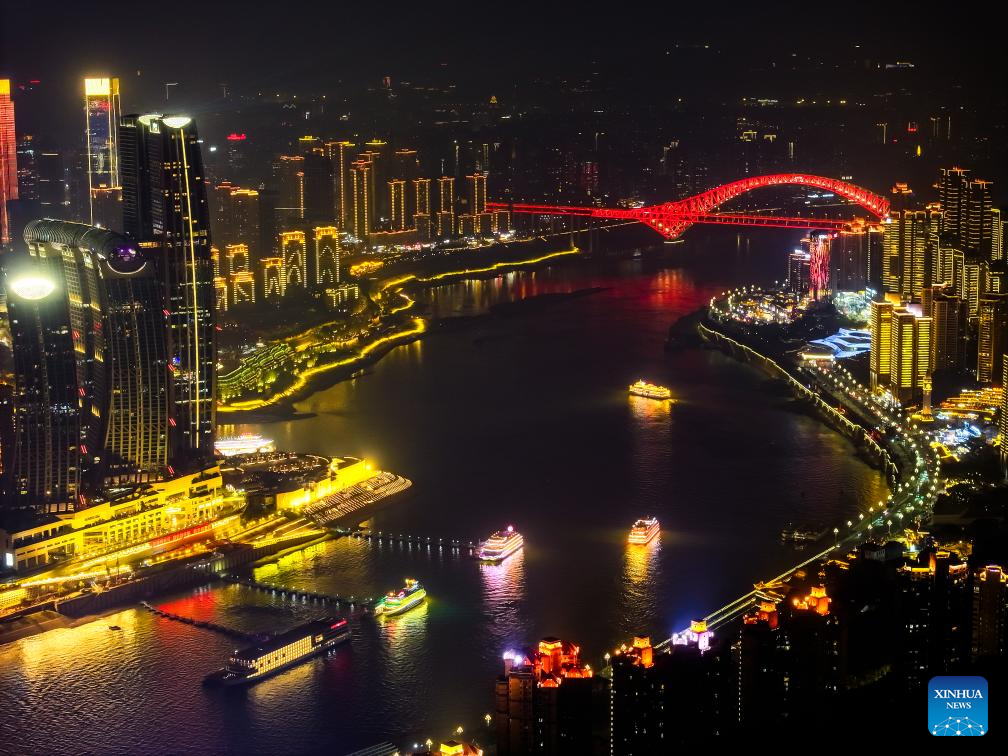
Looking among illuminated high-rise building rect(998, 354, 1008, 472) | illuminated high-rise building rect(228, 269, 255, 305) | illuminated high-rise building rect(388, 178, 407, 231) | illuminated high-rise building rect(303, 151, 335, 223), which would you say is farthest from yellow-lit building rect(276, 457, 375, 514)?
illuminated high-rise building rect(388, 178, 407, 231)

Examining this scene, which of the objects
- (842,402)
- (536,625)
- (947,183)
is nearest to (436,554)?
(536,625)

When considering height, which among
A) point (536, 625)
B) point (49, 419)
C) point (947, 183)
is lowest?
point (536, 625)

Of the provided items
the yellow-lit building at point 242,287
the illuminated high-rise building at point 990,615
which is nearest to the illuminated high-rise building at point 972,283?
the illuminated high-rise building at point 990,615

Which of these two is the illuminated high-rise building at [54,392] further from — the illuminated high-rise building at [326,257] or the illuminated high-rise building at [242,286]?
the illuminated high-rise building at [326,257]

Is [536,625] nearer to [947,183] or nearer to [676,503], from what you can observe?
[676,503]

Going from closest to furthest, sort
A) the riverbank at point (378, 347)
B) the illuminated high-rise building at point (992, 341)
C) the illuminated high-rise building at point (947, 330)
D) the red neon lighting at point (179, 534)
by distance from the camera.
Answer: the red neon lighting at point (179, 534) → the riverbank at point (378, 347) → the illuminated high-rise building at point (992, 341) → the illuminated high-rise building at point (947, 330)
